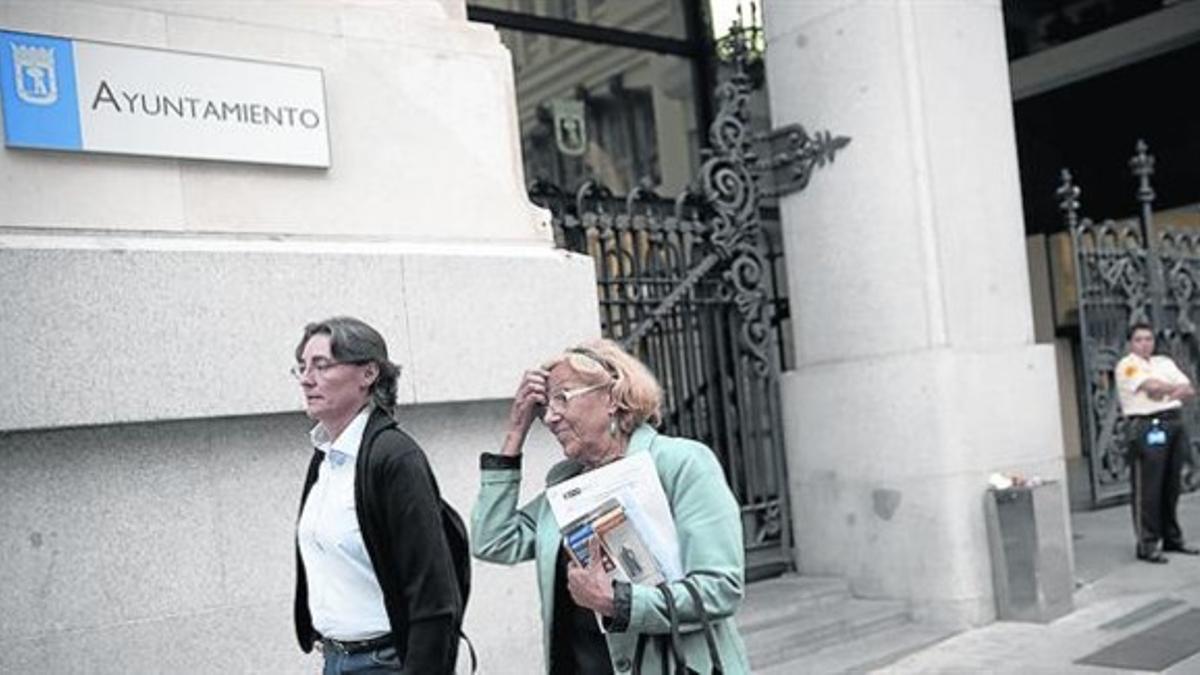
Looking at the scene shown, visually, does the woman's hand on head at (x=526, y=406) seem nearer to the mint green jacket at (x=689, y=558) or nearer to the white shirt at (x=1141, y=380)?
the mint green jacket at (x=689, y=558)

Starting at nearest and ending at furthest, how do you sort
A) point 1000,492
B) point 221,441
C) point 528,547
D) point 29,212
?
point 528,547 → point 29,212 → point 221,441 → point 1000,492

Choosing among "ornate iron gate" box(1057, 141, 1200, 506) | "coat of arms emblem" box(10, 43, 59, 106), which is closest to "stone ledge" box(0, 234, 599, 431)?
"coat of arms emblem" box(10, 43, 59, 106)

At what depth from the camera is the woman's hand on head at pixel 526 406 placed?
10.1 ft

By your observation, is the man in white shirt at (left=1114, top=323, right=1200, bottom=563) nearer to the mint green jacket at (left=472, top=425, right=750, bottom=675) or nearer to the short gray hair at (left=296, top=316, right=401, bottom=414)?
the mint green jacket at (left=472, top=425, right=750, bottom=675)

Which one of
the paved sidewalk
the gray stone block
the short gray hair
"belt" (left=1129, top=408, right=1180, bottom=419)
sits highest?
the short gray hair

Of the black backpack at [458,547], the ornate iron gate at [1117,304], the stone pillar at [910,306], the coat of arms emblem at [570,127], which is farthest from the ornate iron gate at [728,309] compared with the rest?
the black backpack at [458,547]

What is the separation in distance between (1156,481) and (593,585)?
7381 mm

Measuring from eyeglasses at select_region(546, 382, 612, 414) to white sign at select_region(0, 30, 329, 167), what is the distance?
280 cm

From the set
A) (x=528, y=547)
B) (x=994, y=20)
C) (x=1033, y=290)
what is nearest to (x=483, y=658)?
(x=528, y=547)

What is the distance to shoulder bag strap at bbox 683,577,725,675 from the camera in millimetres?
2729

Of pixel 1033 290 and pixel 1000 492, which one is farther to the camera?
pixel 1033 290

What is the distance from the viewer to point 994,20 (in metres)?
8.07

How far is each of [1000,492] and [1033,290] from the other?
1071cm

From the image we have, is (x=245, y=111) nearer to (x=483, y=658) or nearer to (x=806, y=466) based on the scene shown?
(x=483, y=658)
